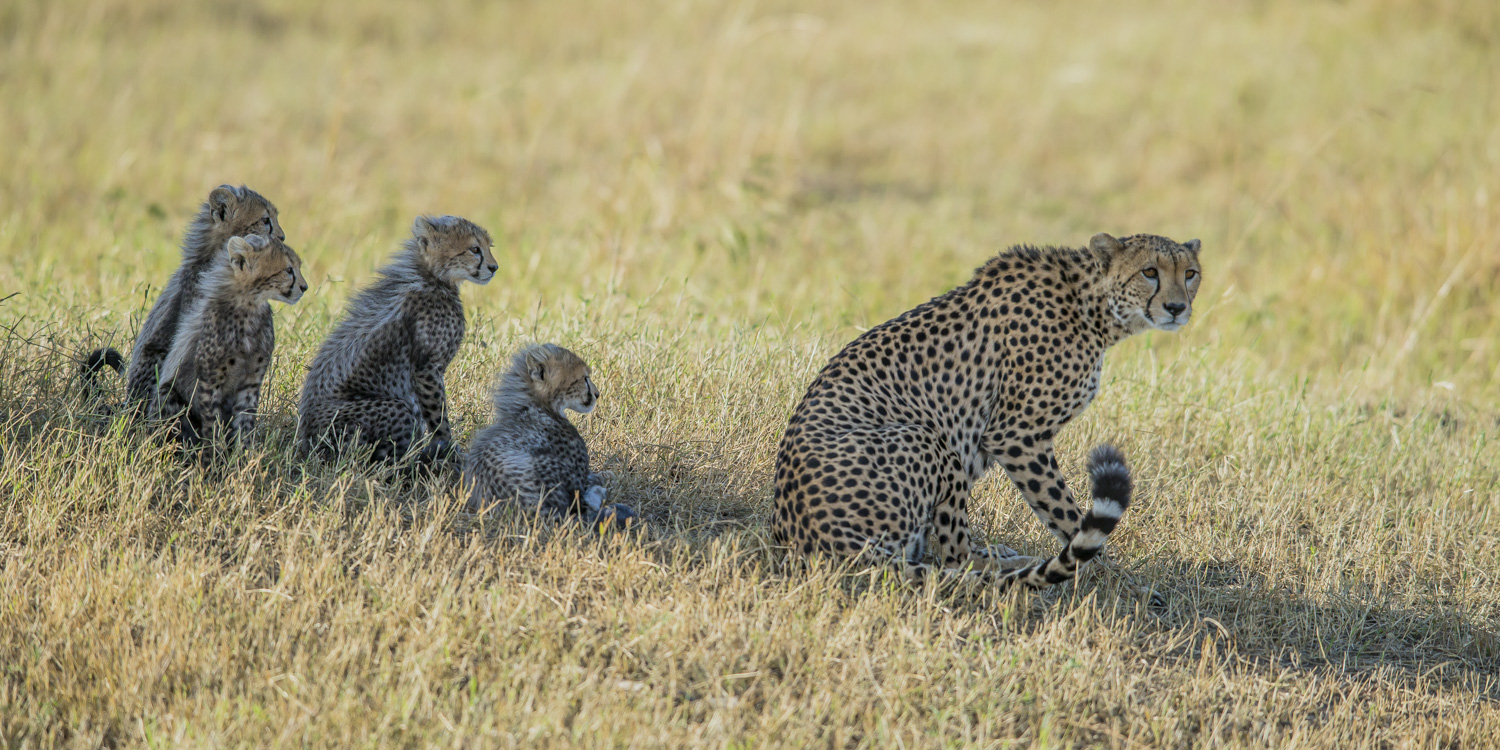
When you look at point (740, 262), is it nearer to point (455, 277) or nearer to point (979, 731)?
point (455, 277)

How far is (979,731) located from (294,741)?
4.89ft

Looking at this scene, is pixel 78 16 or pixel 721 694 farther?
pixel 78 16

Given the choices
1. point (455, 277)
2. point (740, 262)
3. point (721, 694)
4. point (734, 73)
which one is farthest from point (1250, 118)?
point (721, 694)

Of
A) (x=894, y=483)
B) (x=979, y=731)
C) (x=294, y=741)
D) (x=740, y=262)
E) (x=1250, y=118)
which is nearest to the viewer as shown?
(x=294, y=741)

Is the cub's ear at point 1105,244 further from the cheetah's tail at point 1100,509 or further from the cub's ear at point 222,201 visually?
the cub's ear at point 222,201

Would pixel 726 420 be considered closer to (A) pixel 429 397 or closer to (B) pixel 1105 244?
(A) pixel 429 397

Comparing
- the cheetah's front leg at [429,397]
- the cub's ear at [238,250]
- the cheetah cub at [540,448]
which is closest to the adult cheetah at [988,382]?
the cheetah cub at [540,448]

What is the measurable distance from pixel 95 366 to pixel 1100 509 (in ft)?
10.1

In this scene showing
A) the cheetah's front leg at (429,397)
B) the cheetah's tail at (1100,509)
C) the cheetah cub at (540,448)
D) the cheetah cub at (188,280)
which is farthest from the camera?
the cheetah's front leg at (429,397)

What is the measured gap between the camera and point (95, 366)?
414cm

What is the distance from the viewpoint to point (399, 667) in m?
3.03

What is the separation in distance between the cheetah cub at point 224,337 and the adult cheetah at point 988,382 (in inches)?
60.9

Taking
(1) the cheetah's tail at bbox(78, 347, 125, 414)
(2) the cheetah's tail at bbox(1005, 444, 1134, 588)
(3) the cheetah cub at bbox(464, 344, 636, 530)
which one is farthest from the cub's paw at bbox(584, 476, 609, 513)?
(1) the cheetah's tail at bbox(78, 347, 125, 414)

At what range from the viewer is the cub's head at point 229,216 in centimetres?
404
